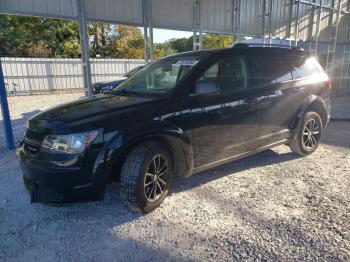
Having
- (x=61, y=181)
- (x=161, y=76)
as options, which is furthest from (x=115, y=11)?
(x=61, y=181)

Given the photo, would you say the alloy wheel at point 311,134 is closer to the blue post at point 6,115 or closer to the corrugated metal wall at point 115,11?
the blue post at point 6,115

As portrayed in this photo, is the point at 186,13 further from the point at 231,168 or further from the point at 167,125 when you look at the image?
the point at 167,125

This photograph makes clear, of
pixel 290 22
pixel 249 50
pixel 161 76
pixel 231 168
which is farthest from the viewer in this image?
pixel 290 22

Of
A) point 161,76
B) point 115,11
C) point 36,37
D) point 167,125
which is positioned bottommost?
point 167,125

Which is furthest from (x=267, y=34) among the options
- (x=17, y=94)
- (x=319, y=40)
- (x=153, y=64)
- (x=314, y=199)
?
(x=17, y=94)

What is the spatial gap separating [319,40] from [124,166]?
13578 millimetres

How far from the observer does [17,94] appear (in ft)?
47.3

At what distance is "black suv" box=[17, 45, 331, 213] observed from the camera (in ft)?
9.08

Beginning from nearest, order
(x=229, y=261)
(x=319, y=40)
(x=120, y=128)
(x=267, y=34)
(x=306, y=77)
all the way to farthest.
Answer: (x=229, y=261) < (x=120, y=128) < (x=306, y=77) < (x=267, y=34) < (x=319, y=40)

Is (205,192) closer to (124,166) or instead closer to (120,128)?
(124,166)

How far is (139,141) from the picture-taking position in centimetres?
301

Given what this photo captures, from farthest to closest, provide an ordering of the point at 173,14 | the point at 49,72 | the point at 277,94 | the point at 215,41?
the point at 215,41 < the point at 49,72 < the point at 173,14 < the point at 277,94

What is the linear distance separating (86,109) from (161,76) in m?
1.20

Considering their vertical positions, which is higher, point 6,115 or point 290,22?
point 290,22
